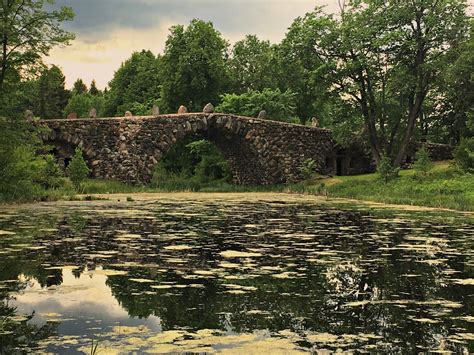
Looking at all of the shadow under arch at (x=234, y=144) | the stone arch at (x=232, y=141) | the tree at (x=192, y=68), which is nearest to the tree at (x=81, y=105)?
the tree at (x=192, y=68)

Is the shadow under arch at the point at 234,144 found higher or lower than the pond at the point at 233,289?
higher

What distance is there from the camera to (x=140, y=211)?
15086mm

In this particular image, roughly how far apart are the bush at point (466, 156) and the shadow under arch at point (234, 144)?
11680 mm

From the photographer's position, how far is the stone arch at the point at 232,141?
29562 millimetres

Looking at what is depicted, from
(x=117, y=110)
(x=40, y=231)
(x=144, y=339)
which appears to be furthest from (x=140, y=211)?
(x=117, y=110)

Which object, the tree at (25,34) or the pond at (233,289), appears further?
the tree at (25,34)

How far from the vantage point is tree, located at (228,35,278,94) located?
4906cm

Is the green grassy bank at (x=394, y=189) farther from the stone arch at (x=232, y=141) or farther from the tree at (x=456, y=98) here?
the tree at (x=456, y=98)

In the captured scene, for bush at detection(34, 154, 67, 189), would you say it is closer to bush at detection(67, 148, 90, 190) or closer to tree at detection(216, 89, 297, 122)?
bush at detection(67, 148, 90, 190)

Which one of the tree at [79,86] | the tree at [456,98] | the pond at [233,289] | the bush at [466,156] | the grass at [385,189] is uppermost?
the tree at [79,86]

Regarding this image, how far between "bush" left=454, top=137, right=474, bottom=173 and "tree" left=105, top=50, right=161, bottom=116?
31636mm

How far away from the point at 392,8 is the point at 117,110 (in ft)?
112

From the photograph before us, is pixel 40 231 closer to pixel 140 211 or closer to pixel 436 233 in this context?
pixel 140 211

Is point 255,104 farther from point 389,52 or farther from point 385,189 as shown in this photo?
point 385,189
